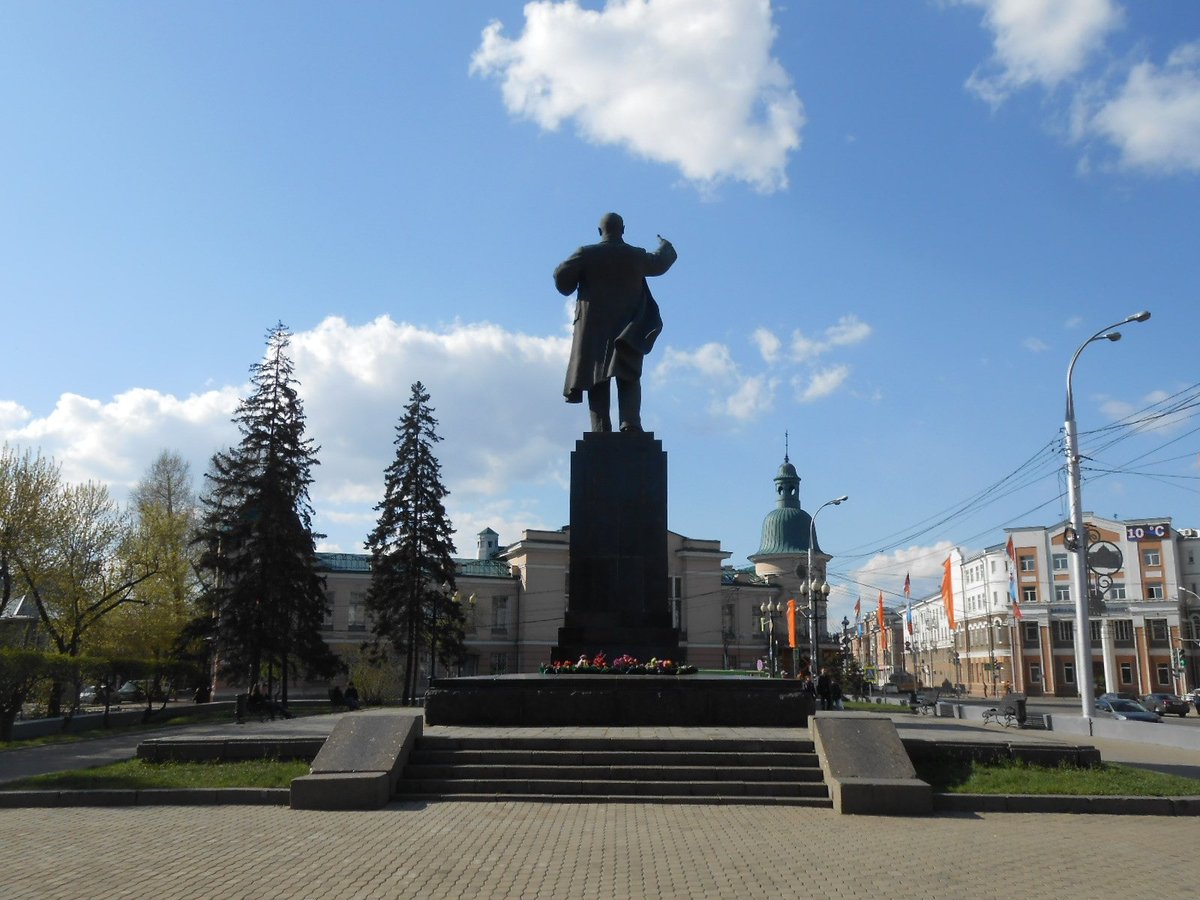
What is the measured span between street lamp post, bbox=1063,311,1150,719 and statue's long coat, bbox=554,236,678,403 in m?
11.1

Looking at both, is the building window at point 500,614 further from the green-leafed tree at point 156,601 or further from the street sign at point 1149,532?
the street sign at point 1149,532

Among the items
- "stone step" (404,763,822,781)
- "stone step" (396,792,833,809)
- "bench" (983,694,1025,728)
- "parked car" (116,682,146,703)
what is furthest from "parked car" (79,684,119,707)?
"bench" (983,694,1025,728)

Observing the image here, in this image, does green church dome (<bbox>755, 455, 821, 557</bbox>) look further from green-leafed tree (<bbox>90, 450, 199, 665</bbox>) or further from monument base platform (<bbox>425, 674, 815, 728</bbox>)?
monument base platform (<bbox>425, 674, 815, 728</bbox>)

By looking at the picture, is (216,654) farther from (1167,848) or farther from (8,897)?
(1167,848)

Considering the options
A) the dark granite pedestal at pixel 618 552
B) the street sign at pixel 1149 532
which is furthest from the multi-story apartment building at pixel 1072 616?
the dark granite pedestal at pixel 618 552

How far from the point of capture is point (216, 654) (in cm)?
3466

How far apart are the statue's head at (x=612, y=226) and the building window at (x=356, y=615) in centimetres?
4631

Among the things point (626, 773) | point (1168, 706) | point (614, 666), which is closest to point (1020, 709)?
point (614, 666)

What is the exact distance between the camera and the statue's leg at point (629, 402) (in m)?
17.1

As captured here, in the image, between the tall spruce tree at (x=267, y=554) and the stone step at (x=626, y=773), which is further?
the tall spruce tree at (x=267, y=554)

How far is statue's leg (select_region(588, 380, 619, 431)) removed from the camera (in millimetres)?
17269

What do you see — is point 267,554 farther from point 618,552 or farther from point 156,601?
point 618,552

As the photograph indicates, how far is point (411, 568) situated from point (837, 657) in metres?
20.0

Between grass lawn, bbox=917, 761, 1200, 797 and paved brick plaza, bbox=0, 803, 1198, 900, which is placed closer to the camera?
paved brick plaza, bbox=0, 803, 1198, 900
